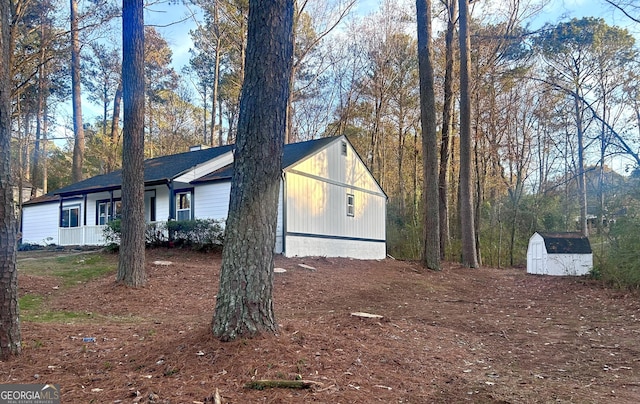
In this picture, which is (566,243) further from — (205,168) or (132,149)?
(205,168)

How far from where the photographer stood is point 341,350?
3.85m

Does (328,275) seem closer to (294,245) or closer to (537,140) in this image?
(294,245)

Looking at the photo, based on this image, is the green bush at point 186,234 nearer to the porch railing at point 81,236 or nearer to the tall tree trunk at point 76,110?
the porch railing at point 81,236

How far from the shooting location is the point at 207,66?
2702cm

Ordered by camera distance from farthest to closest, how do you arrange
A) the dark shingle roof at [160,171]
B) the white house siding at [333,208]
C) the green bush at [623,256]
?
the dark shingle roof at [160,171] → the white house siding at [333,208] → the green bush at [623,256]

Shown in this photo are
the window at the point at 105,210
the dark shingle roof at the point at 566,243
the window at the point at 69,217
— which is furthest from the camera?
the window at the point at 69,217

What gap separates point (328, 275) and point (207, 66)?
67.3 feet

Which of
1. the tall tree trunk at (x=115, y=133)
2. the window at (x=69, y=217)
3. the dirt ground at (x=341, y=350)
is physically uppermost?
the tall tree trunk at (x=115, y=133)

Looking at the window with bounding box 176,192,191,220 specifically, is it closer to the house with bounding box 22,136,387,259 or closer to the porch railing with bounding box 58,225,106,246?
the house with bounding box 22,136,387,259

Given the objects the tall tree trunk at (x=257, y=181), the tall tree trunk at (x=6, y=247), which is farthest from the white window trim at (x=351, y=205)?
the tall tree trunk at (x=6, y=247)

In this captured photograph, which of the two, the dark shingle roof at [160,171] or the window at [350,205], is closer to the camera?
the dark shingle roof at [160,171]

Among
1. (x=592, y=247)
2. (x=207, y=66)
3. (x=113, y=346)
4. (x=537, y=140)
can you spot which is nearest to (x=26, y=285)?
(x=113, y=346)

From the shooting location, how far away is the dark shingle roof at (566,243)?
12320 mm

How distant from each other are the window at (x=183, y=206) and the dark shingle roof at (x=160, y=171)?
106cm
